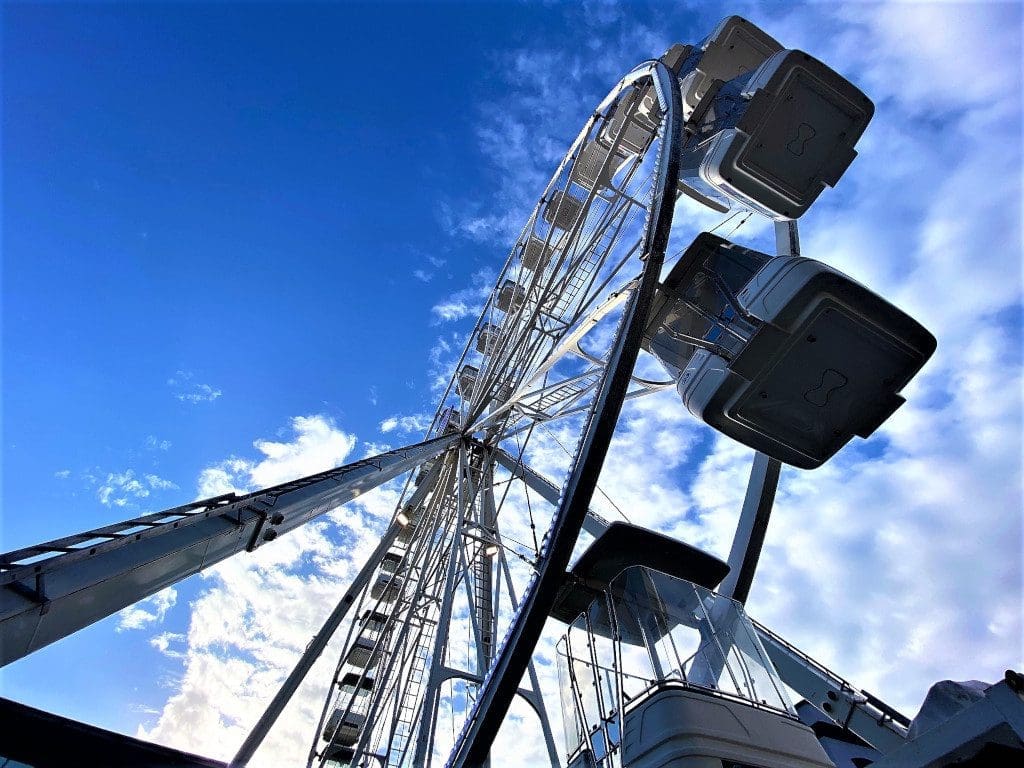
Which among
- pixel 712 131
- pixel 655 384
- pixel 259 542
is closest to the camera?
pixel 259 542

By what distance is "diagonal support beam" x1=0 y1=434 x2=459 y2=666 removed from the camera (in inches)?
104

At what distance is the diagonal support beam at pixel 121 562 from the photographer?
104 inches

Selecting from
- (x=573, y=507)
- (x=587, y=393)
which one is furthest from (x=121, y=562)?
(x=587, y=393)

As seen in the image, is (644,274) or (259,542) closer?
(259,542)

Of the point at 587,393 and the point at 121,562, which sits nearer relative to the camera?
the point at 121,562

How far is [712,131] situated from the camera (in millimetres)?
9320

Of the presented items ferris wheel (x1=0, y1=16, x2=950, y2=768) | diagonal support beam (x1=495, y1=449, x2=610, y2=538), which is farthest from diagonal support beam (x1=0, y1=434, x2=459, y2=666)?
diagonal support beam (x1=495, y1=449, x2=610, y2=538)

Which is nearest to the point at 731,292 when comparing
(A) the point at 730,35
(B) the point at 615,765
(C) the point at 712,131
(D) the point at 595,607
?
(C) the point at 712,131

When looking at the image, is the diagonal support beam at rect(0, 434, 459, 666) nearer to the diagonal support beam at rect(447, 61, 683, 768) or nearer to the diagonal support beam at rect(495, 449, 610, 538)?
the diagonal support beam at rect(447, 61, 683, 768)

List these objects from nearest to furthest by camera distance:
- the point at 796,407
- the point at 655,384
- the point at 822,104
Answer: the point at 796,407 → the point at 822,104 → the point at 655,384

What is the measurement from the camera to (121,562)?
10.3 feet

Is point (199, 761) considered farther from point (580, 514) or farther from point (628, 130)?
point (628, 130)

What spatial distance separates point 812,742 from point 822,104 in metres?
7.94

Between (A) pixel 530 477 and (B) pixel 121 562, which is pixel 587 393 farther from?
(B) pixel 121 562
